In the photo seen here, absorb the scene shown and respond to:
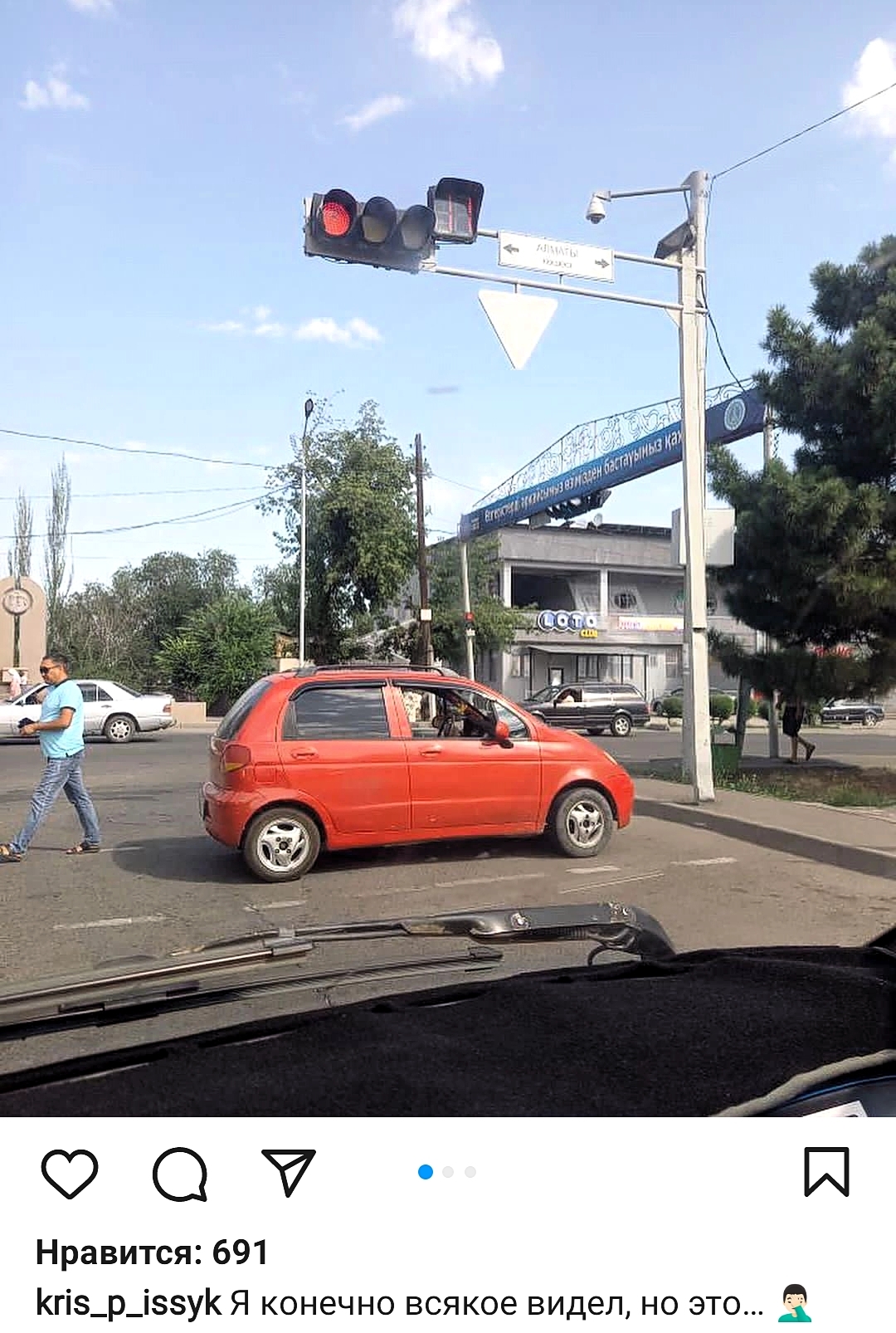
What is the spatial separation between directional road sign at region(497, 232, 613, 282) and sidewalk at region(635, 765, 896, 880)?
589cm

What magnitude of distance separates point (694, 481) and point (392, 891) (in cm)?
676

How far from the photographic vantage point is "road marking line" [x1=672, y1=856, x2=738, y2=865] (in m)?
8.73

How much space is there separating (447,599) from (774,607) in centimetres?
2509

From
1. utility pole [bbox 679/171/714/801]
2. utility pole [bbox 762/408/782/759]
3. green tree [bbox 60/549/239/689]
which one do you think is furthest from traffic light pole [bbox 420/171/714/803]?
green tree [bbox 60/549/239/689]

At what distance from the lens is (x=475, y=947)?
2729mm

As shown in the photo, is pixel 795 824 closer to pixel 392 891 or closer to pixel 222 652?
pixel 392 891

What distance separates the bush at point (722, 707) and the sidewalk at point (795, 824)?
78.3 feet

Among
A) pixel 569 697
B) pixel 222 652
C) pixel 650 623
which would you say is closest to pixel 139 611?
A: pixel 222 652

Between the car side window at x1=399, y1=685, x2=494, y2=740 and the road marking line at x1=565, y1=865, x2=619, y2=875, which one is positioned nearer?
the road marking line at x1=565, y1=865, x2=619, y2=875

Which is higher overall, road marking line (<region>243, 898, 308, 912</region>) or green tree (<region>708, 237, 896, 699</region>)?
green tree (<region>708, 237, 896, 699</region>)
